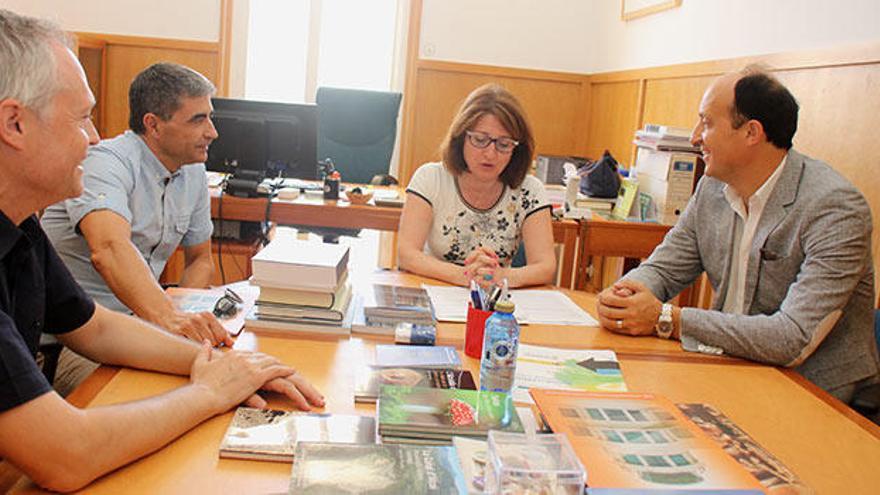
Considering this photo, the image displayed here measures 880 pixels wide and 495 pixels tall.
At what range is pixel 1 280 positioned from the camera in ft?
3.58

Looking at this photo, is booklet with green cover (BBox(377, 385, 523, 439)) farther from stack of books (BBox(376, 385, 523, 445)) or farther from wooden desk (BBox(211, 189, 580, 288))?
wooden desk (BBox(211, 189, 580, 288))

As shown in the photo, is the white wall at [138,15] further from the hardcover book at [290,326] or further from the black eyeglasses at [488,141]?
the hardcover book at [290,326]

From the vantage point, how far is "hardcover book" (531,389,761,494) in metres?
0.95

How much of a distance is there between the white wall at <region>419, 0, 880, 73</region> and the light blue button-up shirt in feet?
7.92

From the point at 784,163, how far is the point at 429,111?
12.5 feet

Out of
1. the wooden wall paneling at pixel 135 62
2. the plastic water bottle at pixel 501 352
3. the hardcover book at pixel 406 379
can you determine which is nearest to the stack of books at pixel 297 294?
the hardcover book at pixel 406 379

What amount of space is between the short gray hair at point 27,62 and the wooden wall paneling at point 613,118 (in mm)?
3823

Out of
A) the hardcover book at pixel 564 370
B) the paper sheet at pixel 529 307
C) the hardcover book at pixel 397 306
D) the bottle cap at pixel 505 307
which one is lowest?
the hardcover book at pixel 564 370

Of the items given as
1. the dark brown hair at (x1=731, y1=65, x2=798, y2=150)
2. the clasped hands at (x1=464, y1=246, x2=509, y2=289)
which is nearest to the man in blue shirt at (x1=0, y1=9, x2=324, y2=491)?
Result: the clasped hands at (x1=464, y1=246, x2=509, y2=289)

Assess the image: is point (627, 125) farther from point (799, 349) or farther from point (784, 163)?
point (799, 349)

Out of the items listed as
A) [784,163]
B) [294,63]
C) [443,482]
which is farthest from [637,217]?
[294,63]

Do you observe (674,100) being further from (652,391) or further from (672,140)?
(652,391)

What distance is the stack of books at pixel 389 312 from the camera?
1.62 meters

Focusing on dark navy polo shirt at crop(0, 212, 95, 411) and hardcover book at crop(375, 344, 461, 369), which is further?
hardcover book at crop(375, 344, 461, 369)
